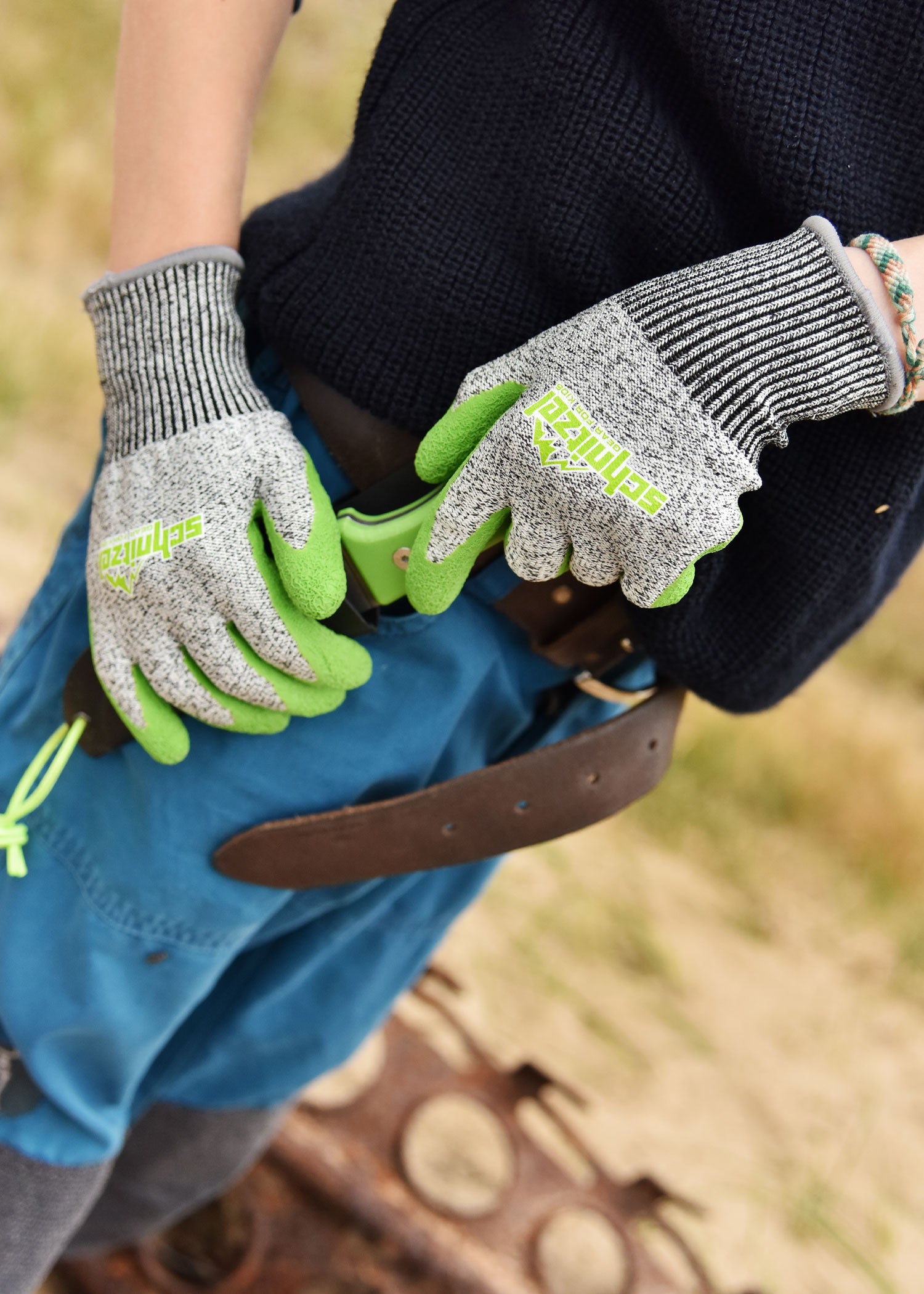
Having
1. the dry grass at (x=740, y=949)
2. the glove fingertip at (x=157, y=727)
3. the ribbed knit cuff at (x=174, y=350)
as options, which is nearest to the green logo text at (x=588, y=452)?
the ribbed knit cuff at (x=174, y=350)

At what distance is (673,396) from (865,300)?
0.46 ft

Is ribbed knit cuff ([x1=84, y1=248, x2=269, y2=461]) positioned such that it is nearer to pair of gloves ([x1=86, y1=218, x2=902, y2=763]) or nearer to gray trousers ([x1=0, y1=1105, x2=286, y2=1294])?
pair of gloves ([x1=86, y1=218, x2=902, y2=763])

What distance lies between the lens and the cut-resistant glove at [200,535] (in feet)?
2.30

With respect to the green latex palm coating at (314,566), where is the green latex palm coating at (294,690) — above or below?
below

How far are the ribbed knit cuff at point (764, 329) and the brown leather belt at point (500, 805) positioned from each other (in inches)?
8.7

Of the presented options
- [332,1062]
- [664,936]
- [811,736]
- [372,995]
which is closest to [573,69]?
[372,995]

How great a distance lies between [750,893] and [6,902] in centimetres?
263

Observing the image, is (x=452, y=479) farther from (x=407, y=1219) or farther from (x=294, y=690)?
(x=407, y=1219)

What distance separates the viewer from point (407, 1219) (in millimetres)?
1522

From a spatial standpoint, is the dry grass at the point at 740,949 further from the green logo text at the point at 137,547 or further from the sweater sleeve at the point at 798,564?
the green logo text at the point at 137,547

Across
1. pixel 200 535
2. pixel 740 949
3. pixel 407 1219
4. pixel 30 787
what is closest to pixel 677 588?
pixel 200 535

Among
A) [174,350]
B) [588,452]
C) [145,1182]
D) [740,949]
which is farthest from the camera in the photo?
[740,949]

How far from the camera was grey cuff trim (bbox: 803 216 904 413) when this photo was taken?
626 millimetres

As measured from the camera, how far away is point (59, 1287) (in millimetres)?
1624
